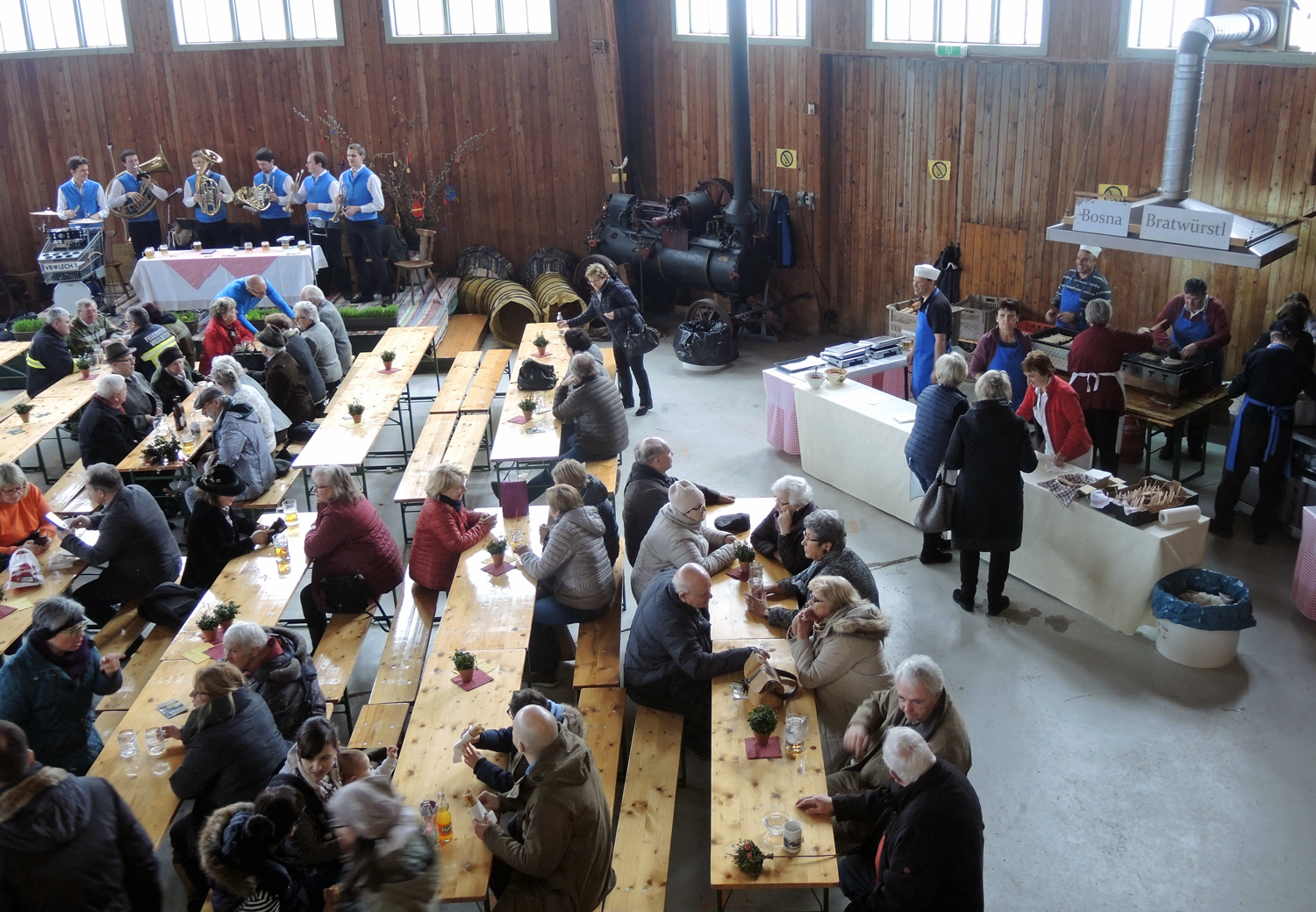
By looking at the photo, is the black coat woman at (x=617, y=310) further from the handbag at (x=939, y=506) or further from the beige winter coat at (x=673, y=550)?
the beige winter coat at (x=673, y=550)

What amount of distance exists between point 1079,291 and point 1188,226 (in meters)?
1.86

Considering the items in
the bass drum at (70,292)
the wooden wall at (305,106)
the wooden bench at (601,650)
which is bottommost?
the wooden bench at (601,650)

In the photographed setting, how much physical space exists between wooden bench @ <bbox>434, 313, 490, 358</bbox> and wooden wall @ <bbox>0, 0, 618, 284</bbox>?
6.67 feet

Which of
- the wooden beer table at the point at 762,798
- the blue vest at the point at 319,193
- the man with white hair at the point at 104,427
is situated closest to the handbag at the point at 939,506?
the wooden beer table at the point at 762,798

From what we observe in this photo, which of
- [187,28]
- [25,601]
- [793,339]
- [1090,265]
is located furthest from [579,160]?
[25,601]

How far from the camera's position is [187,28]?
1427 cm

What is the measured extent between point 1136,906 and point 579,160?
39.6 feet

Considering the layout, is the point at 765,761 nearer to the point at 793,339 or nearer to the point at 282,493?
the point at 282,493

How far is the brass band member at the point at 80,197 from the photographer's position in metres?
13.5

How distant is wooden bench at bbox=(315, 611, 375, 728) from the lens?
578cm

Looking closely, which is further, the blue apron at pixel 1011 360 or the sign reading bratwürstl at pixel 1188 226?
the blue apron at pixel 1011 360

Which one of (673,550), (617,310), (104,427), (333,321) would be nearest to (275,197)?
(333,321)

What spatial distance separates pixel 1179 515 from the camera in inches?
256

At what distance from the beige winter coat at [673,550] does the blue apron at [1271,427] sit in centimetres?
386
